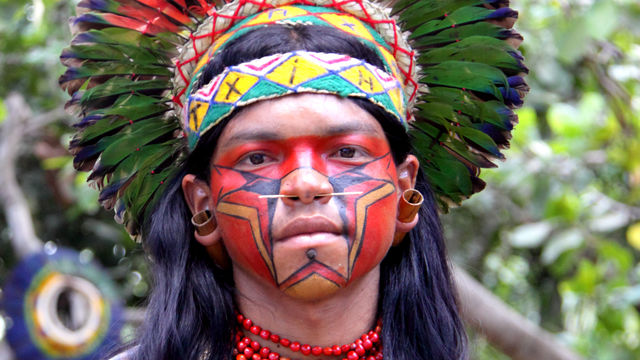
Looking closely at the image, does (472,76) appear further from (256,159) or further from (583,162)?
(583,162)

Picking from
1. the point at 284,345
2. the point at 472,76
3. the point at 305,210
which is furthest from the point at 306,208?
the point at 472,76

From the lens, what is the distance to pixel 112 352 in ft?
8.17

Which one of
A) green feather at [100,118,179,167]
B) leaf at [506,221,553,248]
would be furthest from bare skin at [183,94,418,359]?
leaf at [506,221,553,248]

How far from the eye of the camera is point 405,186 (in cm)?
245

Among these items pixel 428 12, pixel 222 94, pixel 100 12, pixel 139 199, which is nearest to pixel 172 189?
pixel 139 199

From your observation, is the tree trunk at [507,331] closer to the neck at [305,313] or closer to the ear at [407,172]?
the ear at [407,172]

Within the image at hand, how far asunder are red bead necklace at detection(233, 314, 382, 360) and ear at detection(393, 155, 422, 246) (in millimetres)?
354

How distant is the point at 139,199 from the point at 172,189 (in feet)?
0.47

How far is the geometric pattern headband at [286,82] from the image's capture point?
2.16 meters

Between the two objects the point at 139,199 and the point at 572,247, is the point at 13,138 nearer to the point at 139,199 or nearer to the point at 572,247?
the point at 139,199

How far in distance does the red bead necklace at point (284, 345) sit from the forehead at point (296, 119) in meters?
0.59

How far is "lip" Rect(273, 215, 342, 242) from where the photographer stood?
208 cm

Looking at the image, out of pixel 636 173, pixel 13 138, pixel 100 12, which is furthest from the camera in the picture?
pixel 13 138

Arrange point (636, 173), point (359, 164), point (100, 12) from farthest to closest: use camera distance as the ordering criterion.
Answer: point (636, 173), point (100, 12), point (359, 164)
